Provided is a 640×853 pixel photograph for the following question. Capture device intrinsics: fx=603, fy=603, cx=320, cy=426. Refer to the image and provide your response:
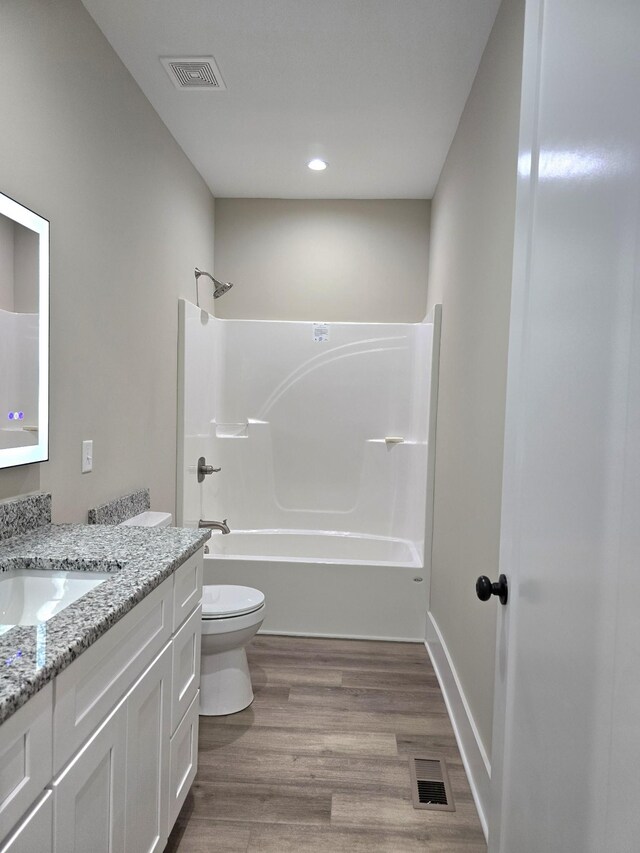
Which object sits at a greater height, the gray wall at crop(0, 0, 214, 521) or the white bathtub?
the gray wall at crop(0, 0, 214, 521)

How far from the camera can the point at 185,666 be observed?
5.92 ft

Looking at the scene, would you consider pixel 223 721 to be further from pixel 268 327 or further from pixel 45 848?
pixel 268 327

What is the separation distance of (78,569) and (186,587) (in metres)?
0.36

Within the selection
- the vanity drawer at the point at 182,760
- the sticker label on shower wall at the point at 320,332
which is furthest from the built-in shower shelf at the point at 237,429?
the vanity drawer at the point at 182,760

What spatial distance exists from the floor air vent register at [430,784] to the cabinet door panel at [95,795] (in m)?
1.12

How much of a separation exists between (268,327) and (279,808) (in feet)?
9.63

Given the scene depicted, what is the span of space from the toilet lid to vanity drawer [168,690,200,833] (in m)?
0.52

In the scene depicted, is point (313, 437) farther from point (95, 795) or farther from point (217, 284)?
point (95, 795)

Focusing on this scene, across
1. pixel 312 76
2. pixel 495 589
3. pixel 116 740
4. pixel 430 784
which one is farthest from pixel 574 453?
pixel 312 76

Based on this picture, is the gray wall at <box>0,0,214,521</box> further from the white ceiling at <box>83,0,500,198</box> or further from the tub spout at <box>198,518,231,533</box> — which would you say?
the tub spout at <box>198,518,231,533</box>

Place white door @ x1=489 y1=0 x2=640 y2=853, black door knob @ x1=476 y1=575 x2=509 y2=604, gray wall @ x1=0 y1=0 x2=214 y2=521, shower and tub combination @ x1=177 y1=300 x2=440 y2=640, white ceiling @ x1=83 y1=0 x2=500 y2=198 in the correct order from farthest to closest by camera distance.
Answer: shower and tub combination @ x1=177 y1=300 x2=440 y2=640
white ceiling @ x1=83 y1=0 x2=500 y2=198
gray wall @ x1=0 y1=0 x2=214 y2=521
black door knob @ x1=476 y1=575 x2=509 y2=604
white door @ x1=489 y1=0 x2=640 y2=853

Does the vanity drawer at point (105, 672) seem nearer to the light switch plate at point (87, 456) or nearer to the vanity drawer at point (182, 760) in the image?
the vanity drawer at point (182, 760)

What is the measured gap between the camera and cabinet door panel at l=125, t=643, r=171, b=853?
53.5 inches

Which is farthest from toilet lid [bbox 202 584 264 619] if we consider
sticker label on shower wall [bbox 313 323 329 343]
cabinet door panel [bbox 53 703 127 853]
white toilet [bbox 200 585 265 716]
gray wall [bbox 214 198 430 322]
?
gray wall [bbox 214 198 430 322]
